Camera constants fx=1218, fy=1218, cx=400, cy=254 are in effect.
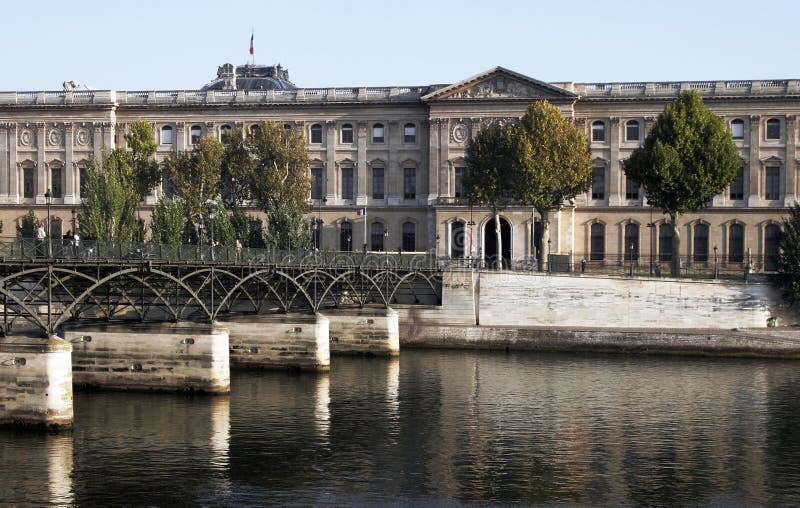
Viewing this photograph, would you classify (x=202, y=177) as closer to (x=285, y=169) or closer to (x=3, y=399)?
(x=285, y=169)

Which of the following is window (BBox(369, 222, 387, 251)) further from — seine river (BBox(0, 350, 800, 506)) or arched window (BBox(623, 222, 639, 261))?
seine river (BBox(0, 350, 800, 506))

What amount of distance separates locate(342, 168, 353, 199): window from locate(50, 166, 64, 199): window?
27.3m

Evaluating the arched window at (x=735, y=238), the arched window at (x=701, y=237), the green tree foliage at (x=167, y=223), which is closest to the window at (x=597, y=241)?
the arched window at (x=701, y=237)

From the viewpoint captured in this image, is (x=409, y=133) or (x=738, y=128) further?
(x=409, y=133)

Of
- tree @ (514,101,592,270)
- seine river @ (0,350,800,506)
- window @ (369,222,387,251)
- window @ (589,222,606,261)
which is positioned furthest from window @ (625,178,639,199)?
seine river @ (0,350,800,506)

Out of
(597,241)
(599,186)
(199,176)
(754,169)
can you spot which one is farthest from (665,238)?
(199,176)

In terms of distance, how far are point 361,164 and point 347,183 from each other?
2.42 m

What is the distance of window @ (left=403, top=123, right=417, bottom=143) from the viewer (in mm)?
114000

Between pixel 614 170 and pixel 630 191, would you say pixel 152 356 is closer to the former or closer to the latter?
A: pixel 614 170

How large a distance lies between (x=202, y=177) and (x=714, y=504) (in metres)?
64.9

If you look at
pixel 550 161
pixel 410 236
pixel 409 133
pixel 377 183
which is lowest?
pixel 410 236

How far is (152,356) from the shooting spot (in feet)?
181

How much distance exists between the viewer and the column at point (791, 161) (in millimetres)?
108125

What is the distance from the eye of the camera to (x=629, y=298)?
275ft
